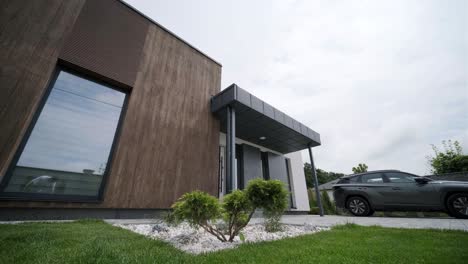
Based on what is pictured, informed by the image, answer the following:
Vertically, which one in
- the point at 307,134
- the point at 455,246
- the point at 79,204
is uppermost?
the point at 307,134

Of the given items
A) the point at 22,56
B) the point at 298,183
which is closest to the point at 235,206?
the point at 22,56

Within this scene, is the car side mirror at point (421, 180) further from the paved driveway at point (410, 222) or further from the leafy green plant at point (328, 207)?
the leafy green plant at point (328, 207)

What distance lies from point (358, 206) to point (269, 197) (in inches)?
201

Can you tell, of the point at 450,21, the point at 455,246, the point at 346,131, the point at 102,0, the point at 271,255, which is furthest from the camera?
the point at 346,131

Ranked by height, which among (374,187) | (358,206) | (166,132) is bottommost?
(358,206)

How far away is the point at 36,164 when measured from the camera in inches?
139

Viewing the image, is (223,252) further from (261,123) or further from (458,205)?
(458,205)

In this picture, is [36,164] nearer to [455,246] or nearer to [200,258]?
[200,258]

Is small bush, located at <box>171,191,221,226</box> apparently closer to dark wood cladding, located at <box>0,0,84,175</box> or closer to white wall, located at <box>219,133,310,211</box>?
dark wood cladding, located at <box>0,0,84,175</box>

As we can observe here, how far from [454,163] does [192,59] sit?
2290 centimetres

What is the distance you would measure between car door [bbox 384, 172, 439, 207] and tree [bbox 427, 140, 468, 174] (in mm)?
16353

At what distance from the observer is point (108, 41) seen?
4.88 m

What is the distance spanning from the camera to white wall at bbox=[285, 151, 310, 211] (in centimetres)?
997

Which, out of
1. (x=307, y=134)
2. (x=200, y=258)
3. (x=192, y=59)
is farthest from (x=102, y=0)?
(x=307, y=134)
